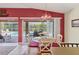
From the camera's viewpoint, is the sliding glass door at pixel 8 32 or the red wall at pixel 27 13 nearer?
the sliding glass door at pixel 8 32

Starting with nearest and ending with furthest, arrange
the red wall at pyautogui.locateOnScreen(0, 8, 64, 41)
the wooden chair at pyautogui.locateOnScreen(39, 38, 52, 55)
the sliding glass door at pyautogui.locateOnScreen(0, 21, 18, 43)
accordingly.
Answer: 1. the wooden chair at pyautogui.locateOnScreen(39, 38, 52, 55)
2. the sliding glass door at pyautogui.locateOnScreen(0, 21, 18, 43)
3. the red wall at pyautogui.locateOnScreen(0, 8, 64, 41)

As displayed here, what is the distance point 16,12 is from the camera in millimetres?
10000

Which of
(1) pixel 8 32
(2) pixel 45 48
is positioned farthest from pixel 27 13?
(2) pixel 45 48

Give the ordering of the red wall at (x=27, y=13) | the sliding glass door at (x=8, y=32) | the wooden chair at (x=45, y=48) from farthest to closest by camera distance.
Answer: the red wall at (x=27, y=13), the sliding glass door at (x=8, y=32), the wooden chair at (x=45, y=48)

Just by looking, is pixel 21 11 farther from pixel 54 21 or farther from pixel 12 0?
pixel 12 0

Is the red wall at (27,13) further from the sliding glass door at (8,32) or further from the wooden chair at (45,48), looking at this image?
the wooden chair at (45,48)

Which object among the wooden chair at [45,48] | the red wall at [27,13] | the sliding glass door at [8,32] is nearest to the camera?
the wooden chair at [45,48]

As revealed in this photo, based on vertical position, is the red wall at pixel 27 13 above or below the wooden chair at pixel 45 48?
above

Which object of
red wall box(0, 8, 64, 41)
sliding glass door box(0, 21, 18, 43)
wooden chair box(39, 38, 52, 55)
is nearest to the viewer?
wooden chair box(39, 38, 52, 55)

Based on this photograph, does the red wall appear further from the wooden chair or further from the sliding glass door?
the wooden chair

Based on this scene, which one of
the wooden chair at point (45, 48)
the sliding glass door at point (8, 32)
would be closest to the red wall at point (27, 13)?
the sliding glass door at point (8, 32)

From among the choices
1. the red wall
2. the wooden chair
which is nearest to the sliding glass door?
the red wall

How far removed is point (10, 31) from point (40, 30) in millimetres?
1914
